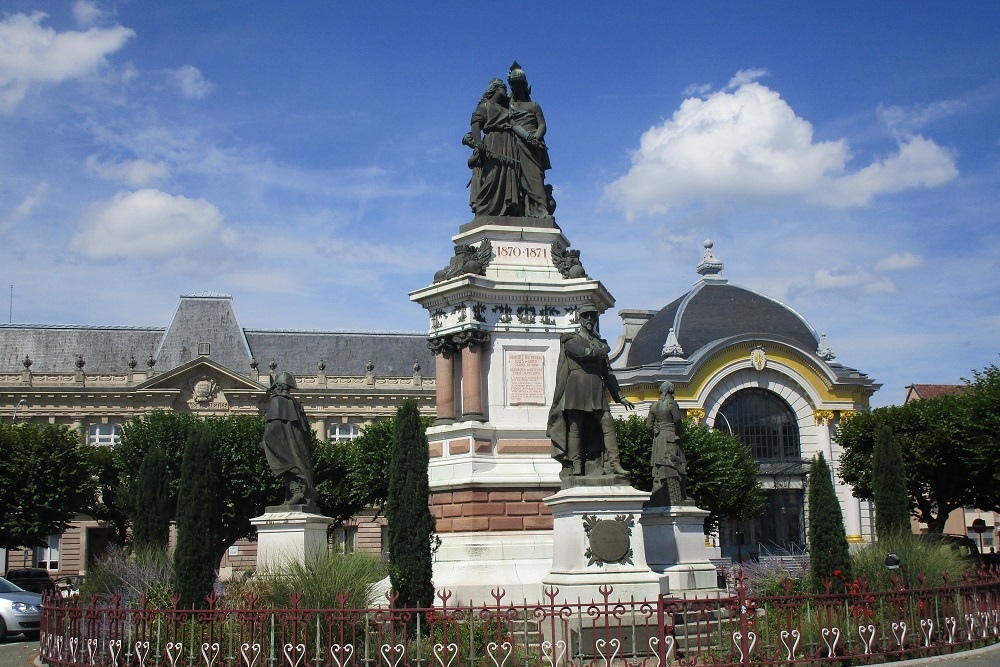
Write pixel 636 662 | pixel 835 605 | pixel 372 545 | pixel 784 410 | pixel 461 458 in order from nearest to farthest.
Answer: pixel 636 662 < pixel 835 605 < pixel 461 458 < pixel 784 410 < pixel 372 545

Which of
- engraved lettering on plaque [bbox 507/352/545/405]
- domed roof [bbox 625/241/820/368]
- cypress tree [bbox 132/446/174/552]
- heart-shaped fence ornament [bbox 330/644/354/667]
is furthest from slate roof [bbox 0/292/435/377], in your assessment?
heart-shaped fence ornament [bbox 330/644/354/667]

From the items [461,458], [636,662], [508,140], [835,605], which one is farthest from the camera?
[508,140]

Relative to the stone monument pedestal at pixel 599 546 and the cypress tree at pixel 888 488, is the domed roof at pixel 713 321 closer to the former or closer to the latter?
the cypress tree at pixel 888 488

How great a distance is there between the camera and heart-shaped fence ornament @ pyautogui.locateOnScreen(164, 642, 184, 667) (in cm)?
1228

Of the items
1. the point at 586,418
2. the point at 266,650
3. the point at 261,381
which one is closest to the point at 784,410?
the point at 261,381

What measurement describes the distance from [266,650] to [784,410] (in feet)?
141

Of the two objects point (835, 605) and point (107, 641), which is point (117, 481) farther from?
point (835, 605)

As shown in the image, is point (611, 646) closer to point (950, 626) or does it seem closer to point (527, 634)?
point (527, 634)

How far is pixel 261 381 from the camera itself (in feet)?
229

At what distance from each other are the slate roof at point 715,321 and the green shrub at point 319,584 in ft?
130

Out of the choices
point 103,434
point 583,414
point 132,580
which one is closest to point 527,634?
point 583,414

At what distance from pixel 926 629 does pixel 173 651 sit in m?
9.11

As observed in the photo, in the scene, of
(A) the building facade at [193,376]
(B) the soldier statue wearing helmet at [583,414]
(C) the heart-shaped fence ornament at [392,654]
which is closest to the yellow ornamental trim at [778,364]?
(A) the building facade at [193,376]

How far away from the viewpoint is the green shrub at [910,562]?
1655 centimetres
